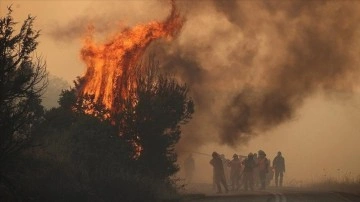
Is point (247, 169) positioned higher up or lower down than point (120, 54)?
lower down

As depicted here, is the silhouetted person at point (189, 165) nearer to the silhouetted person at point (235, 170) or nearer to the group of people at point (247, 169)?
the group of people at point (247, 169)

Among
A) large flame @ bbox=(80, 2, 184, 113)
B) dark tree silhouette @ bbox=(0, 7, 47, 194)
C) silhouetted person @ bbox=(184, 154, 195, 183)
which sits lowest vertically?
dark tree silhouette @ bbox=(0, 7, 47, 194)

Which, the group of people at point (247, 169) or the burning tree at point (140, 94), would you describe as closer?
the burning tree at point (140, 94)

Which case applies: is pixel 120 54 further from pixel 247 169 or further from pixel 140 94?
pixel 247 169

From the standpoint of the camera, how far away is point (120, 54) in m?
30.8

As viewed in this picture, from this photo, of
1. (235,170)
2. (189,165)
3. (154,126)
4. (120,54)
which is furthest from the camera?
(189,165)

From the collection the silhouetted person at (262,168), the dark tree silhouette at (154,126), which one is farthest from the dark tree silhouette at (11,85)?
the silhouetted person at (262,168)

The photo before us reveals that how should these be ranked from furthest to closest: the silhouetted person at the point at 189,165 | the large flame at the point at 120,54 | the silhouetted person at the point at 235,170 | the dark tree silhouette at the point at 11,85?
the silhouetted person at the point at 189,165
the silhouetted person at the point at 235,170
the large flame at the point at 120,54
the dark tree silhouette at the point at 11,85

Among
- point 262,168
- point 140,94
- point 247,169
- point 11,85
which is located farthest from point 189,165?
point 11,85

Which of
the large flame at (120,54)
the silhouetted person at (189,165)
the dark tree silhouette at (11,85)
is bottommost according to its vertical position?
the dark tree silhouette at (11,85)

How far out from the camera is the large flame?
3002 cm

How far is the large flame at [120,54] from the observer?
30.0m

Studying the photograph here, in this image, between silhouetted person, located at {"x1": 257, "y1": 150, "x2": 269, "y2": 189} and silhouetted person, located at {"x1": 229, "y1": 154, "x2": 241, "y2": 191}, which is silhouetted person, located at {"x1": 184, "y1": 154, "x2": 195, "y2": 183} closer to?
silhouetted person, located at {"x1": 229, "y1": 154, "x2": 241, "y2": 191}

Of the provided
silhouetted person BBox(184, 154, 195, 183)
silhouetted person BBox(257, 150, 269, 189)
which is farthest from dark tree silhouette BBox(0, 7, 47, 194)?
silhouetted person BBox(184, 154, 195, 183)
